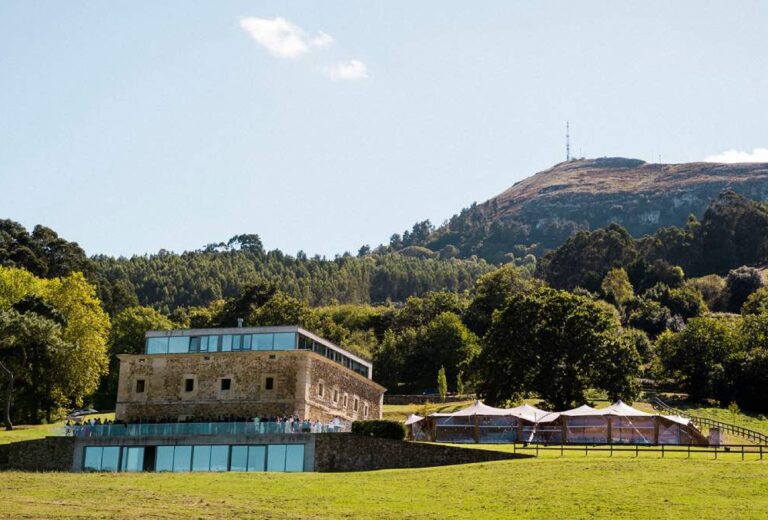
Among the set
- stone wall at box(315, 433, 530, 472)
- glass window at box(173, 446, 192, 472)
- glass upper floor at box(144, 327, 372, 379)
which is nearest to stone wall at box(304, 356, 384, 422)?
glass upper floor at box(144, 327, 372, 379)

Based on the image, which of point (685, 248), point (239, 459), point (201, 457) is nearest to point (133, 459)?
point (201, 457)

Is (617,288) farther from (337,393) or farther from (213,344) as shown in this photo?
(213,344)

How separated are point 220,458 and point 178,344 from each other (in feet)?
34.8

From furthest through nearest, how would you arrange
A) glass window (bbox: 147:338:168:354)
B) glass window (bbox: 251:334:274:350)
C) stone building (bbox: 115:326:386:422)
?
glass window (bbox: 147:338:168:354)
glass window (bbox: 251:334:274:350)
stone building (bbox: 115:326:386:422)

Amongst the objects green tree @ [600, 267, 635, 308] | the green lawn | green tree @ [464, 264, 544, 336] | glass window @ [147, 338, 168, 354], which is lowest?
the green lawn

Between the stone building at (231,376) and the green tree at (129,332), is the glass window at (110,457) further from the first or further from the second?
the green tree at (129,332)

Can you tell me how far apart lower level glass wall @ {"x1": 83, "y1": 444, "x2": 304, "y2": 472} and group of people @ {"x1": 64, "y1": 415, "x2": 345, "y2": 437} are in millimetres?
838

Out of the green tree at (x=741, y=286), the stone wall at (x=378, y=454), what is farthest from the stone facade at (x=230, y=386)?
the green tree at (x=741, y=286)

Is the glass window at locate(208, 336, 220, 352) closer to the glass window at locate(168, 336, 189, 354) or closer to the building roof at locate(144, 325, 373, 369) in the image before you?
the building roof at locate(144, 325, 373, 369)

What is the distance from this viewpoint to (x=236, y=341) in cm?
6094

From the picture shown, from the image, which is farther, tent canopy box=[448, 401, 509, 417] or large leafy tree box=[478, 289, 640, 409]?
large leafy tree box=[478, 289, 640, 409]

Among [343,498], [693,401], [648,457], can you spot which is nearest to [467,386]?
[693,401]

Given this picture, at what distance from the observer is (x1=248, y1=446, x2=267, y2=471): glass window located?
2090 inches

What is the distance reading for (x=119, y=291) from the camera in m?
123
